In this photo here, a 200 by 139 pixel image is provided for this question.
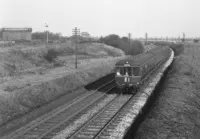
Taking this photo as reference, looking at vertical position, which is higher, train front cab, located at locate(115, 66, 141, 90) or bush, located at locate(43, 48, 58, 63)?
bush, located at locate(43, 48, 58, 63)

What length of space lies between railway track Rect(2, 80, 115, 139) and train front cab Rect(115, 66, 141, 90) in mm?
1946

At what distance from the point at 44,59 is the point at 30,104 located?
2742cm

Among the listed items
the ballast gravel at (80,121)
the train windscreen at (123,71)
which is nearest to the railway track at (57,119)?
the ballast gravel at (80,121)

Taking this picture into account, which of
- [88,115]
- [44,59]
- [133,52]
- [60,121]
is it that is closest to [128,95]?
[88,115]

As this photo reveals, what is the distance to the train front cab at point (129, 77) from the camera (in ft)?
74.1

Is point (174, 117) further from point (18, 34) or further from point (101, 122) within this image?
point (18, 34)

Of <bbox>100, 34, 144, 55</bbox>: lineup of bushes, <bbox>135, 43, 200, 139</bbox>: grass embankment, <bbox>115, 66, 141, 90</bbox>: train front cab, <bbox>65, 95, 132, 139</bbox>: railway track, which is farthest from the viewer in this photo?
<bbox>100, 34, 144, 55</bbox>: lineup of bushes

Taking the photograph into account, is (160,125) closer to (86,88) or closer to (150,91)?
(150,91)

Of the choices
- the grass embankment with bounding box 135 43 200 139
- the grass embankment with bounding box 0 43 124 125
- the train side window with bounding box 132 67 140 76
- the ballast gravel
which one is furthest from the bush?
the grass embankment with bounding box 135 43 200 139

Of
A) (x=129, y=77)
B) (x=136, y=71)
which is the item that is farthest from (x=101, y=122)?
(x=136, y=71)

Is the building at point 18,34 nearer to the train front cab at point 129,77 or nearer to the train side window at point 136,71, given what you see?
the train front cab at point 129,77

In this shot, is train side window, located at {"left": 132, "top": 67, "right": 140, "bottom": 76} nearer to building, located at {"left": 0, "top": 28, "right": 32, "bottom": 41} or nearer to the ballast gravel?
the ballast gravel

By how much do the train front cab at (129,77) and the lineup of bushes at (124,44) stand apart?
175ft

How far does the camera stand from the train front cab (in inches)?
889
